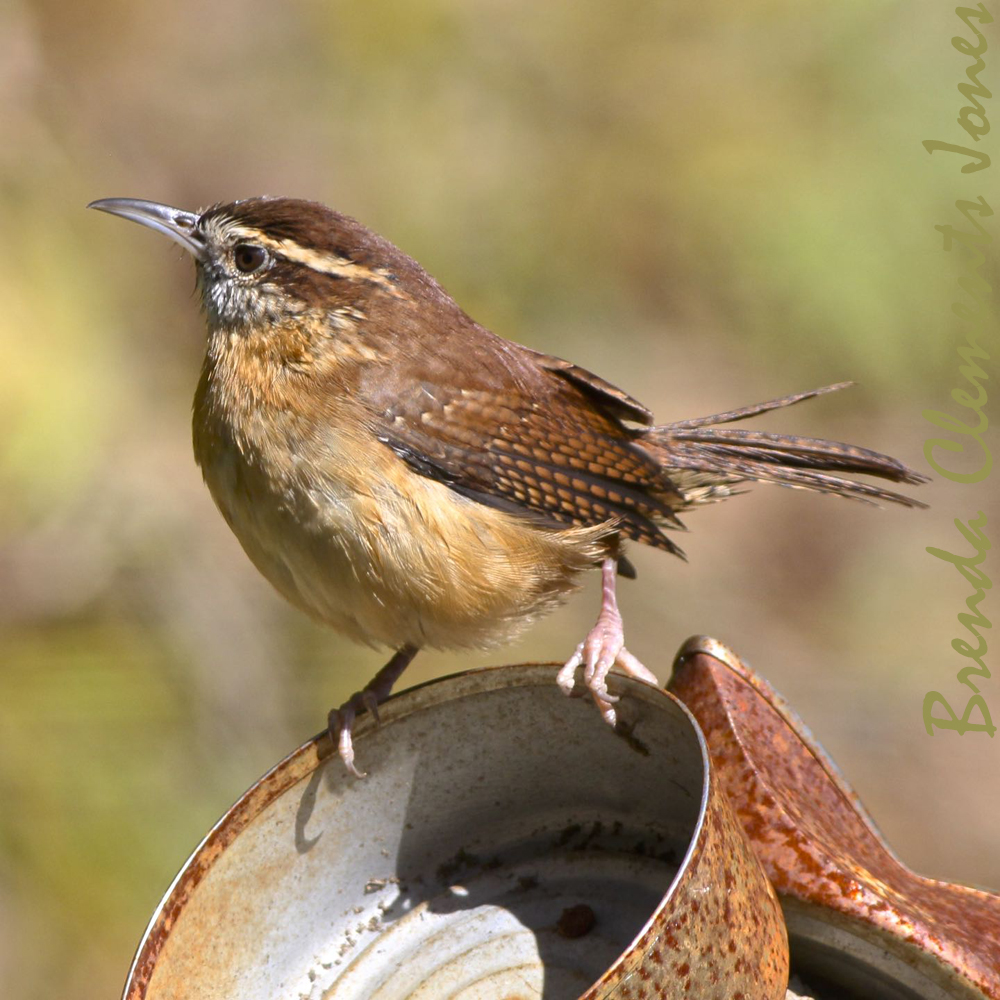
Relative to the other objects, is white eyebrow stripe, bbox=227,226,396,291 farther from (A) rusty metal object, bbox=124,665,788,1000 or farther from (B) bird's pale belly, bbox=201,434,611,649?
(A) rusty metal object, bbox=124,665,788,1000

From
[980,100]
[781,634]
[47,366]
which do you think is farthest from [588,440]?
[980,100]

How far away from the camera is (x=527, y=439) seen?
2.91 m

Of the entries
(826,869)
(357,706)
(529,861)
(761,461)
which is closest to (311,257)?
(357,706)

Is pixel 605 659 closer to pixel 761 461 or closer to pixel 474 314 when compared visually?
pixel 761 461

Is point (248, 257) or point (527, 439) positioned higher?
point (248, 257)

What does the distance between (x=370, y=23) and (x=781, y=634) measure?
3.23 m

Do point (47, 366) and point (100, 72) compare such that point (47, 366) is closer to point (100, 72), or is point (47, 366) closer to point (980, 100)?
point (100, 72)

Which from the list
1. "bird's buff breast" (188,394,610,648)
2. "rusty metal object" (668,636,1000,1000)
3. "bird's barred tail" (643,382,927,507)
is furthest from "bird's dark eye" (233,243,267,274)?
"rusty metal object" (668,636,1000,1000)

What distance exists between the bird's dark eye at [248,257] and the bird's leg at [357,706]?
928 millimetres

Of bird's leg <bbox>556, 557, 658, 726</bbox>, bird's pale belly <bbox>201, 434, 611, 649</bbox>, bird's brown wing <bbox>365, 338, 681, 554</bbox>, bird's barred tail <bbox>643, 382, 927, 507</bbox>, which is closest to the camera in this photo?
bird's leg <bbox>556, 557, 658, 726</bbox>

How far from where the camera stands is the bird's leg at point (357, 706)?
88.7 inches

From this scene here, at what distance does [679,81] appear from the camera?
5.47 metres

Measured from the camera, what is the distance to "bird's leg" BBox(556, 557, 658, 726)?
87.1 inches

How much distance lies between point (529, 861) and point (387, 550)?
67cm
